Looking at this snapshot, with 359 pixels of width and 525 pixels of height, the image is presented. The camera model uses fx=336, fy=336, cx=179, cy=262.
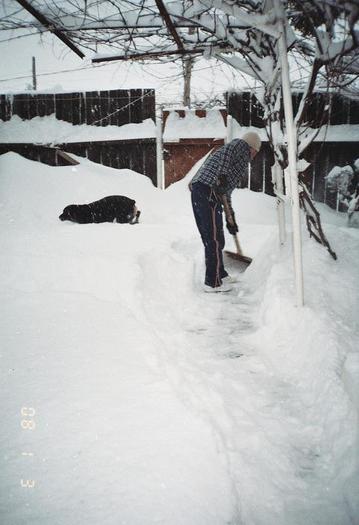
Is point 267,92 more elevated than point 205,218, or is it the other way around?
point 267,92

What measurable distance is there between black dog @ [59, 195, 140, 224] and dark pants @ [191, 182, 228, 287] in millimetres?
2682

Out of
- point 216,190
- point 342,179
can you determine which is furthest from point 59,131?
point 342,179

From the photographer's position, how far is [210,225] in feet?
12.6

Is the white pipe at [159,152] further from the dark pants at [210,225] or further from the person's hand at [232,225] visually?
the dark pants at [210,225]

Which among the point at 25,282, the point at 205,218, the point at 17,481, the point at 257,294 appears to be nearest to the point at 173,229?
the point at 205,218

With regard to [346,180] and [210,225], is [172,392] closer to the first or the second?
[210,225]

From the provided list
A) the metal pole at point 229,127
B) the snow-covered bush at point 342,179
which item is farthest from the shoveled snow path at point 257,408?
the metal pole at point 229,127

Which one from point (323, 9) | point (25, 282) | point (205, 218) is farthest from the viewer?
point (205, 218)

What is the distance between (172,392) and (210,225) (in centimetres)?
239

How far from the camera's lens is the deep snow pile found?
126 centimetres

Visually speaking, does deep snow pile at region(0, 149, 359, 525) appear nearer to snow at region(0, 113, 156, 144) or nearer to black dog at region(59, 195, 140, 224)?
black dog at region(59, 195, 140, 224)

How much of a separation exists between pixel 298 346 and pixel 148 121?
23.4ft

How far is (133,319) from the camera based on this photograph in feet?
8.29

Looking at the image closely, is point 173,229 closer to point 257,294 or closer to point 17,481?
point 257,294
